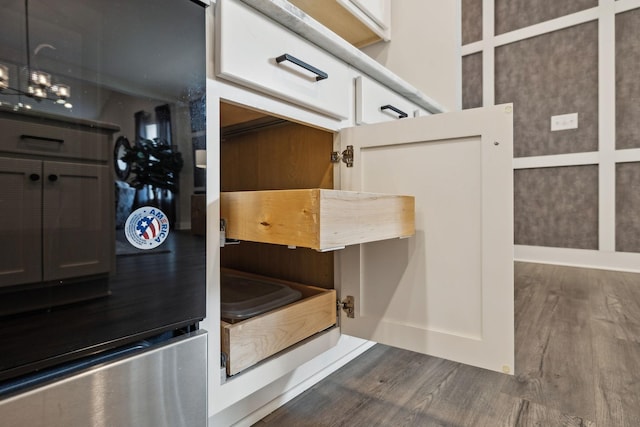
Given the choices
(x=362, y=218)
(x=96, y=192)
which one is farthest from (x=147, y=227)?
(x=362, y=218)

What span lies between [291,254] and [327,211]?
63 cm

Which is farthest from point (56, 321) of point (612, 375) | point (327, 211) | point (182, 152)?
point (612, 375)

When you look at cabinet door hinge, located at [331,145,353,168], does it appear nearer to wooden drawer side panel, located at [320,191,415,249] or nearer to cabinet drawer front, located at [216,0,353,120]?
cabinet drawer front, located at [216,0,353,120]

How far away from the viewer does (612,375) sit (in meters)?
1.02

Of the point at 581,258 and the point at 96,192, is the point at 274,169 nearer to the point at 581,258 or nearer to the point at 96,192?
the point at 96,192

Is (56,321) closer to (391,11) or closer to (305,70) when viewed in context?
(305,70)

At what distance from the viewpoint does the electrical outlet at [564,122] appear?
8.06ft

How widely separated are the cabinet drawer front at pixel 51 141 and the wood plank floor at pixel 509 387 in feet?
2.47

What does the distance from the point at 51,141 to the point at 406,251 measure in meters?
0.76

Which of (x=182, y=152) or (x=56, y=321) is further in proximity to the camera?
(x=182, y=152)

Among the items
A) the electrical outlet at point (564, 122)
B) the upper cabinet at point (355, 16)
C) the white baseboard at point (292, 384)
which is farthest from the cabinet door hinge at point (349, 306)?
the electrical outlet at point (564, 122)

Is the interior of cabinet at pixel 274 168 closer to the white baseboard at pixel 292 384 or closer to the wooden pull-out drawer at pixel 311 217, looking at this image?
the white baseboard at pixel 292 384

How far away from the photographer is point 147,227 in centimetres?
51

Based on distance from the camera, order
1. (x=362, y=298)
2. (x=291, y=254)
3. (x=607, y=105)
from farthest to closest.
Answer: (x=607, y=105), (x=291, y=254), (x=362, y=298)
